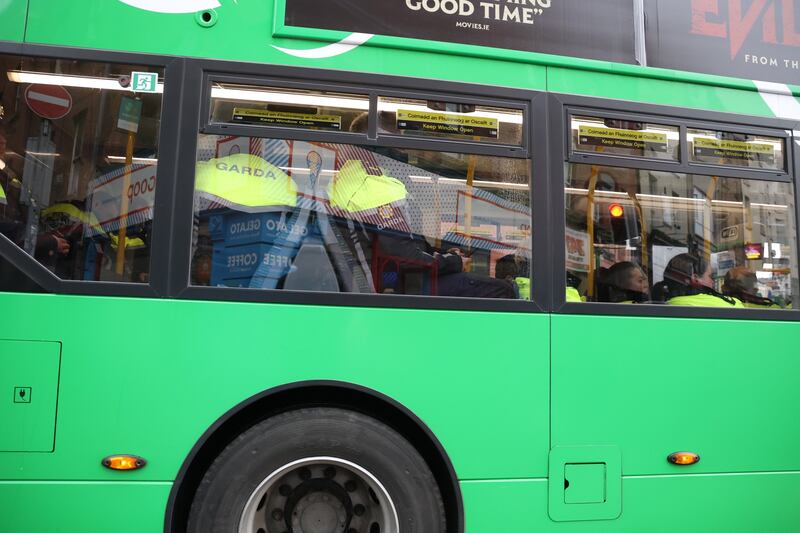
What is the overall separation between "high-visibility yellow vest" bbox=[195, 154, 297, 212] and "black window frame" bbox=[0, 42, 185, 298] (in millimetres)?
157

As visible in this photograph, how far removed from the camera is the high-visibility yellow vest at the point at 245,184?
2.65 m

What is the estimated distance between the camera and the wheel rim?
8.54ft

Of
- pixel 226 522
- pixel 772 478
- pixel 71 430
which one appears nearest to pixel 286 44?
pixel 71 430

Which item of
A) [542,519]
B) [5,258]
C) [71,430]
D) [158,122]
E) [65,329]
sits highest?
[158,122]

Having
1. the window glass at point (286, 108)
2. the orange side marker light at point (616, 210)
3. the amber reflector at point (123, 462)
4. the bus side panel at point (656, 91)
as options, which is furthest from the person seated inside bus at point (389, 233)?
the amber reflector at point (123, 462)

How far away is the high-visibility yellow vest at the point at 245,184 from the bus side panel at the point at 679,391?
1.51 metres

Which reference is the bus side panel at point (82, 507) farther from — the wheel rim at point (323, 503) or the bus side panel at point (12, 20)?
the bus side panel at point (12, 20)

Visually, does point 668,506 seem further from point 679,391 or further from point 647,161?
point 647,161

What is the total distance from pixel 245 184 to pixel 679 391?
8.01 ft

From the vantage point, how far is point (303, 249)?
272 cm

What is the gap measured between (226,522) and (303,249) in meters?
1.28

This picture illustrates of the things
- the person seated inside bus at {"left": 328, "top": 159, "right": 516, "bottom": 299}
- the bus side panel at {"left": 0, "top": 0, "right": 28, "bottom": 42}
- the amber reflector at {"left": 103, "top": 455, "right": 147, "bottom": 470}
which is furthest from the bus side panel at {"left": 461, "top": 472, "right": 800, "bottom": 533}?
the bus side panel at {"left": 0, "top": 0, "right": 28, "bottom": 42}

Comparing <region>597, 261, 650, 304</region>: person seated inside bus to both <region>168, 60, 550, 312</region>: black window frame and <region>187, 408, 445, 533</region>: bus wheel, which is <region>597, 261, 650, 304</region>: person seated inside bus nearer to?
<region>168, 60, 550, 312</region>: black window frame

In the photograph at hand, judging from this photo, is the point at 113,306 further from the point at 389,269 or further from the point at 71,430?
the point at 389,269
